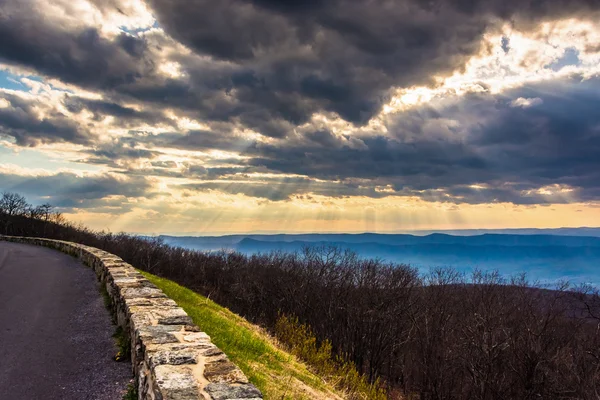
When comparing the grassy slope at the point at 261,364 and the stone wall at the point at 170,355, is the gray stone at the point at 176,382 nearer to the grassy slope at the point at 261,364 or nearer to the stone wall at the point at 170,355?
the stone wall at the point at 170,355

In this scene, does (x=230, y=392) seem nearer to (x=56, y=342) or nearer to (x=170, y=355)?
(x=170, y=355)

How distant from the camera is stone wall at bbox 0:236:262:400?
168 inches

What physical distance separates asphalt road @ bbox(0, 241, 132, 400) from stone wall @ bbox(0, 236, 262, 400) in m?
0.49

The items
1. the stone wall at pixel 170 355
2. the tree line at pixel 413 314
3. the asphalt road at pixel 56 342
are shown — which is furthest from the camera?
the tree line at pixel 413 314

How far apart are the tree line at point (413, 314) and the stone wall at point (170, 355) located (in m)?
16.7

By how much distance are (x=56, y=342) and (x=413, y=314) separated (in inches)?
1340

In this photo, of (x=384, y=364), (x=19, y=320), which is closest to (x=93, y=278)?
(x=19, y=320)

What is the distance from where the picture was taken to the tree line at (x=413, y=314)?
2894 cm

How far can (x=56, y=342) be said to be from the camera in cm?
771

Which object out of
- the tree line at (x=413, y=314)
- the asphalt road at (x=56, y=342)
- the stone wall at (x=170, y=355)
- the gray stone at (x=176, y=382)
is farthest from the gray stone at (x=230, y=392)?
the tree line at (x=413, y=314)

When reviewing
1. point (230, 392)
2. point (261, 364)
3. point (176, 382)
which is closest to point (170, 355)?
point (176, 382)

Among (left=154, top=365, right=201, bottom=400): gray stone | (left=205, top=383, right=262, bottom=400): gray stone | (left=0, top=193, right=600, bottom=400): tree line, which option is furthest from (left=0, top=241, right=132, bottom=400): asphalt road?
(left=0, top=193, right=600, bottom=400): tree line

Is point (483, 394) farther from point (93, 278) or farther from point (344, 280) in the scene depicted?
point (93, 278)

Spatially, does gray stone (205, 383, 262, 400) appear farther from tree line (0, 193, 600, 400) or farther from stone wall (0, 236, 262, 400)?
tree line (0, 193, 600, 400)
